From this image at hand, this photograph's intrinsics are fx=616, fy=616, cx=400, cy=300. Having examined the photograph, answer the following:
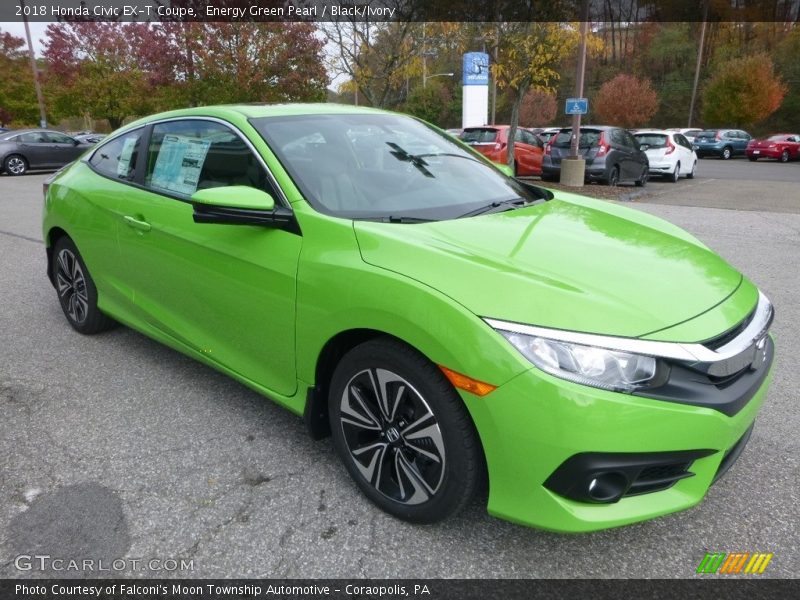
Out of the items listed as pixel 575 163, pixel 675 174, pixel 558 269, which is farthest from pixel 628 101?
pixel 558 269

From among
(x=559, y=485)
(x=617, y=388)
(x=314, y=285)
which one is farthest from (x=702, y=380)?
(x=314, y=285)

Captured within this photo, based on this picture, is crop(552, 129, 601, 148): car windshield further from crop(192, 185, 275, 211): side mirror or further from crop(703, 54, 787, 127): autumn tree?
crop(703, 54, 787, 127): autumn tree

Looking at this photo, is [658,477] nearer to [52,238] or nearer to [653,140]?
[52,238]

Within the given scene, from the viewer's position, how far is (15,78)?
3738 cm

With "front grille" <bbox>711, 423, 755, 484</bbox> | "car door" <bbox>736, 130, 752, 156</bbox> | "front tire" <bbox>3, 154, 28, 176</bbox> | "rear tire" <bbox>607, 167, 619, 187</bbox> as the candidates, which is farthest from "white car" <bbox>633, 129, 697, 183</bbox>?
"front tire" <bbox>3, 154, 28, 176</bbox>

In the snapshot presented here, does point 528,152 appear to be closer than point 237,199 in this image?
No

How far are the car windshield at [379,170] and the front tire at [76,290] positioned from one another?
1941 mm

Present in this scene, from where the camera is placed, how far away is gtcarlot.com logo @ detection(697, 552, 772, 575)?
2.16 meters

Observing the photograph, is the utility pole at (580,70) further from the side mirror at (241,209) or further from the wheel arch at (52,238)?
the side mirror at (241,209)

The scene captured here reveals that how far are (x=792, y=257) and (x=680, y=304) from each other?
583cm

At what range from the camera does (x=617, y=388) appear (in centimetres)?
188

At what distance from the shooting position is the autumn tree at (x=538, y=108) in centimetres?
5194

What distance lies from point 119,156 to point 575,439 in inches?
132

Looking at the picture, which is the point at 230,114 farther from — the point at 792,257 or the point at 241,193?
the point at 792,257
